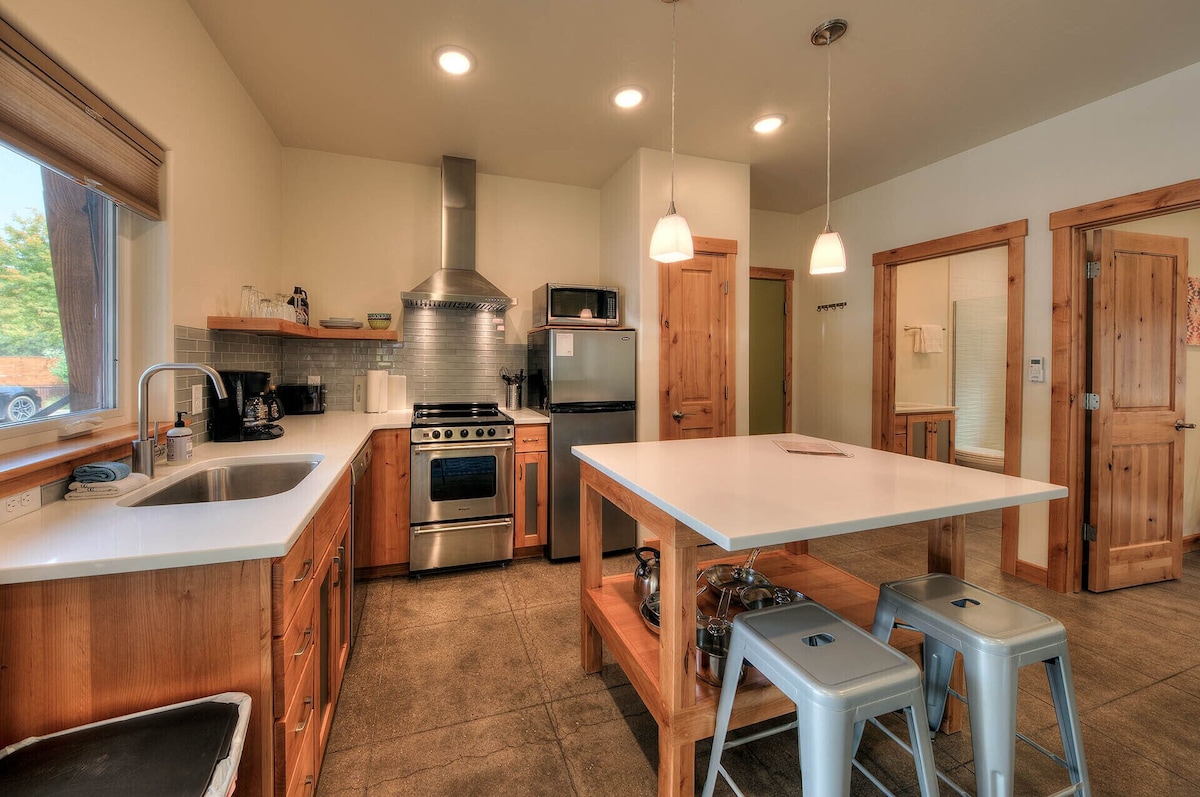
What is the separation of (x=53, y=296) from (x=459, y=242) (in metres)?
2.40

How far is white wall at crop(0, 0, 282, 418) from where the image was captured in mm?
1511

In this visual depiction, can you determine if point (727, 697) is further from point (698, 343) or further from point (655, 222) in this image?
point (655, 222)

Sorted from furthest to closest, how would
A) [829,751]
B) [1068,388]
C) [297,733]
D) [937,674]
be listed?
[1068,388], [937,674], [297,733], [829,751]

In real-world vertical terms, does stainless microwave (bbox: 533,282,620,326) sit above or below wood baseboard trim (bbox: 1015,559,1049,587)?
above

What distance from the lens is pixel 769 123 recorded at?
120 inches

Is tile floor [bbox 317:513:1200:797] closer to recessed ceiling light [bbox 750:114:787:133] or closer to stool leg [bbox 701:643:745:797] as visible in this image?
stool leg [bbox 701:643:745:797]

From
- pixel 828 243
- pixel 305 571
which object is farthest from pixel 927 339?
pixel 305 571

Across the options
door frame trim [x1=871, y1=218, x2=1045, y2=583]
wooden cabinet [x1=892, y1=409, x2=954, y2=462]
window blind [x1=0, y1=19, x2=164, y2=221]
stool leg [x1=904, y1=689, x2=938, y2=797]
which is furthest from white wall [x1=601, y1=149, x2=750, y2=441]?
window blind [x1=0, y1=19, x2=164, y2=221]

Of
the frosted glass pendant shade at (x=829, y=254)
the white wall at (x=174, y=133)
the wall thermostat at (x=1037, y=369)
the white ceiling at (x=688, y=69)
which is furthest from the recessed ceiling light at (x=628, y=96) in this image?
the wall thermostat at (x=1037, y=369)

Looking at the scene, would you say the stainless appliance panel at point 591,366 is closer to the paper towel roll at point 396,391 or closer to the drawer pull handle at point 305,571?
the paper towel roll at point 396,391

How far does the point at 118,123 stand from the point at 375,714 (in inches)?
88.3

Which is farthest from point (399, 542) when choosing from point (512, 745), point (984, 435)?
point (984, 435)

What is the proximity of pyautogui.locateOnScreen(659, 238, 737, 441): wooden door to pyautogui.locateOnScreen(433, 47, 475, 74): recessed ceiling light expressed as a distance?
5.36 ft

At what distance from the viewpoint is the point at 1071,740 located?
4.17ft
